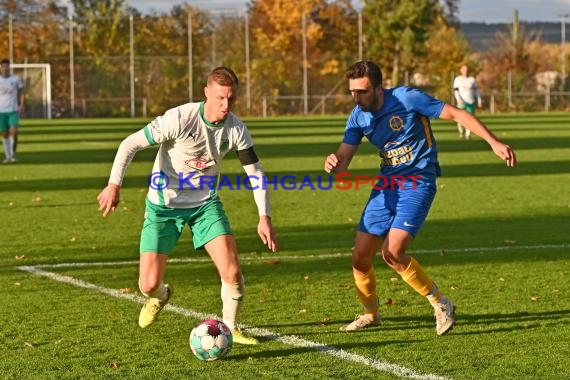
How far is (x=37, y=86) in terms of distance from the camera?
57938mm

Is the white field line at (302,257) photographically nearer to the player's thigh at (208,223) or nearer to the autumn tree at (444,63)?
the player's thigh at (208,223)

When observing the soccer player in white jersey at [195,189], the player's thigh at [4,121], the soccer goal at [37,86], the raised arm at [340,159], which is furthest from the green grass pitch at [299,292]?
the soccer goal at [37,86]

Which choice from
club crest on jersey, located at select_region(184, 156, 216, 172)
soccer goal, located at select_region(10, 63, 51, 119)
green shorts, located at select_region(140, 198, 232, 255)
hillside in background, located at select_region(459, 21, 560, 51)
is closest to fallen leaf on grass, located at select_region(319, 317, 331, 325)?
green shorts, located at select_region(140, 198, 232, 255)

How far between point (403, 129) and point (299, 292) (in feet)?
6.74

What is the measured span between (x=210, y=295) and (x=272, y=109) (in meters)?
50.0

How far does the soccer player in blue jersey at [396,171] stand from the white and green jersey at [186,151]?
0.74 metres

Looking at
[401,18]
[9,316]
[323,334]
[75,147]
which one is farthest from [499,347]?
[401,18]

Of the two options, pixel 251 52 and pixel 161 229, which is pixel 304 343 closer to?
pixel 161 229

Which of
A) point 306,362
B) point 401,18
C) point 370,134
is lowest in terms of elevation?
point 306,362

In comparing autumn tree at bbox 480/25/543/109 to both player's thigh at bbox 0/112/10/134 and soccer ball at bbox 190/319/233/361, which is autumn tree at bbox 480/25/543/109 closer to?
player's thigh at bbox 0/112/10/134

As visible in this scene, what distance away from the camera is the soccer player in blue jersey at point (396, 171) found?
26.5 ft

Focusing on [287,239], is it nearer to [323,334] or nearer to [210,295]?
[210,295]

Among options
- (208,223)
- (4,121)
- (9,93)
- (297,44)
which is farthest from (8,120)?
(297,44)

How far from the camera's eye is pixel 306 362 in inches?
280
